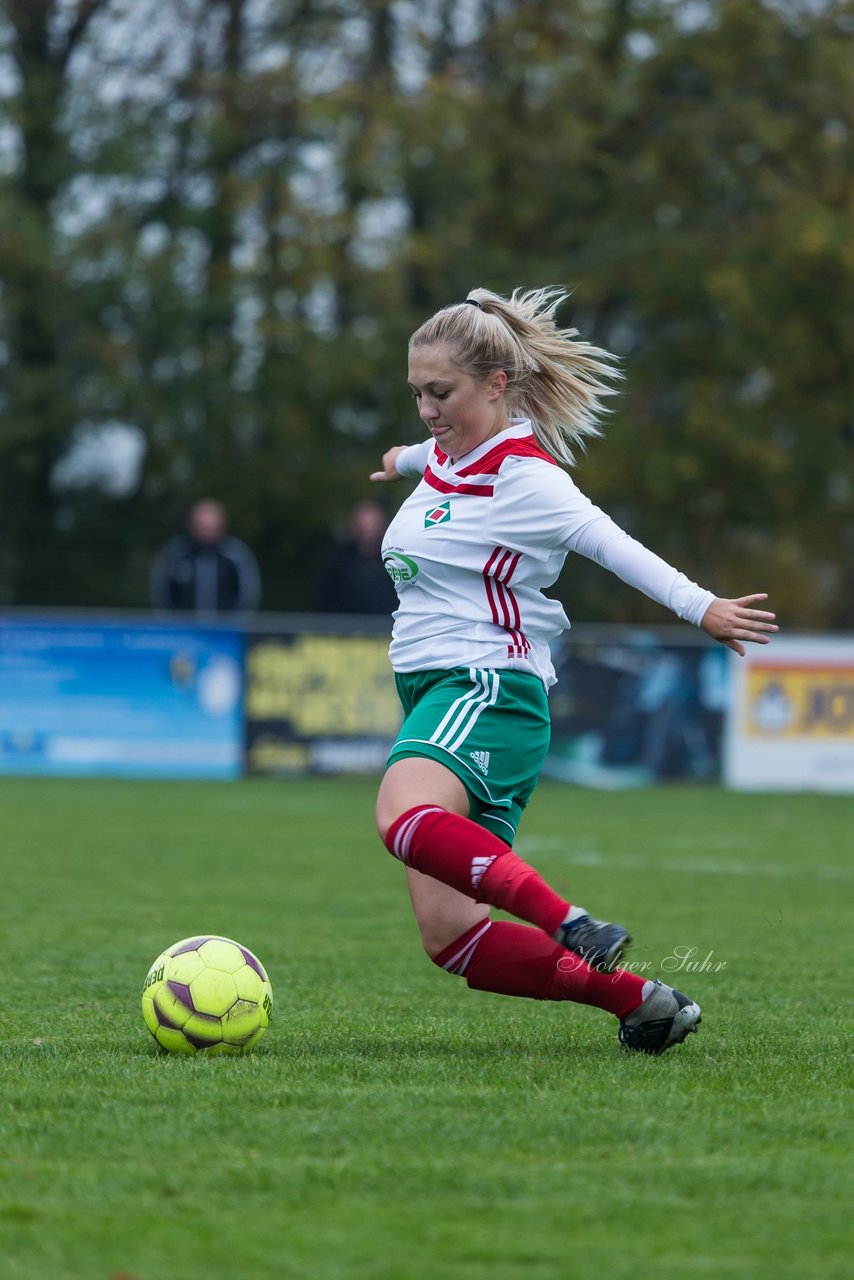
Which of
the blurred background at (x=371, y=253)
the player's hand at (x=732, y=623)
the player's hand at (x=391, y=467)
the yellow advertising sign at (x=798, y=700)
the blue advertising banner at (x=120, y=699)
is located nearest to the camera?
the player's hand at (x=732, y=623)

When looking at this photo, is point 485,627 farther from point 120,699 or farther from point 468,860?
point 120,699

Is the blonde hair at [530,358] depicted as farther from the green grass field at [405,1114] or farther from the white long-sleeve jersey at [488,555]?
the green grass field at [405,1114]

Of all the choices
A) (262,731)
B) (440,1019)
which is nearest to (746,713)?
(262,731)

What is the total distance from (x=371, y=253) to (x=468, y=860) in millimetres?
19834

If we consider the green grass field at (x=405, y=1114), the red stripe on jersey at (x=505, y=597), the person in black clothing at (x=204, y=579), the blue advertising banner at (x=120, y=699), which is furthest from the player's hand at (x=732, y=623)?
the person in black clothing at (x=204, y=579)

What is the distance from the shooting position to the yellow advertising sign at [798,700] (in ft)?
51.7

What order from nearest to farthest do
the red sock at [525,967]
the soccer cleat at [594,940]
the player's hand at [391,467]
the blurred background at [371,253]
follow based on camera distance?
the soccer cleat at [594,940], the red sock at [525,967], the player's hand at [391,467], the blurred background at [371,253]

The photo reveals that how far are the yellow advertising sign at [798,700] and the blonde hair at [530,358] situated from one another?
1123 cm

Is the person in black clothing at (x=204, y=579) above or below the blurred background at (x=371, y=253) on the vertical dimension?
below

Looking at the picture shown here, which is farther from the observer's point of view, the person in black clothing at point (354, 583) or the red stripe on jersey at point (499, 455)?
the person in black clothing at point (354, 583)

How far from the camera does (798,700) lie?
51.8 ft

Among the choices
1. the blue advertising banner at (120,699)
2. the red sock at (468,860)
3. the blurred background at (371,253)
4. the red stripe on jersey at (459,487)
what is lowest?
the blue advertising banner at (120,699)

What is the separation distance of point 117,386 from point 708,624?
59.0ft

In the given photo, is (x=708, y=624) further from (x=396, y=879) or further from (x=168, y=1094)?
(x=396, y=879)
